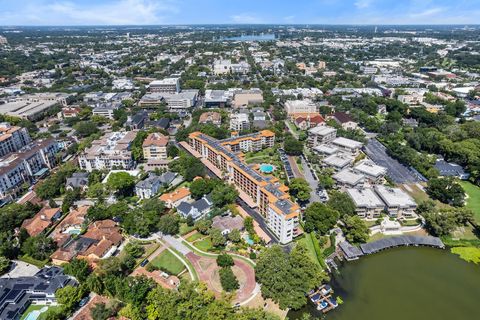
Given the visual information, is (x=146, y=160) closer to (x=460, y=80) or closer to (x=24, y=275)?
→ (x=24, y=275)

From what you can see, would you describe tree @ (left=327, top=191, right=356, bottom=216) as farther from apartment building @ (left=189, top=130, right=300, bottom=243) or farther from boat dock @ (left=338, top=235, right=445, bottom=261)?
apartment building @ (left=189, top=130, right=300, bottom=243)

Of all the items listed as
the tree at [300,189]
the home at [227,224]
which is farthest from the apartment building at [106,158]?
the tree at [300,189]

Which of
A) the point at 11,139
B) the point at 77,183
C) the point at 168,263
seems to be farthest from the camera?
the point at 11,139

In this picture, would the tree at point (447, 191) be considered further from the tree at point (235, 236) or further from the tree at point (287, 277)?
the tree at point (235, 236)

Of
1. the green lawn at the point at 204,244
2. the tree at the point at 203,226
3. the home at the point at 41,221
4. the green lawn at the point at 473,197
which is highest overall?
→ the tree at the point at 203,226

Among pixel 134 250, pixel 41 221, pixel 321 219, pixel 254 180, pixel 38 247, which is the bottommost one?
pixel 41 221

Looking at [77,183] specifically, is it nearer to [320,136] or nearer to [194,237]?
[194,237]

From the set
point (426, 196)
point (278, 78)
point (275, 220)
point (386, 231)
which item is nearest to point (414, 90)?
point (278, 78)

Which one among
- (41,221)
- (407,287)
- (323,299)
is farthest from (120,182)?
(407,287)
